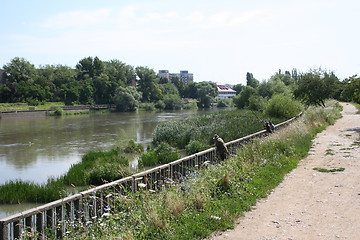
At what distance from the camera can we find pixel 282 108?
38.5m

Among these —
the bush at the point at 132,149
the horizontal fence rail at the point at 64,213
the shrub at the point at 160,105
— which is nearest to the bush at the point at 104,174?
the horizontal fence rail at the point at 64,213

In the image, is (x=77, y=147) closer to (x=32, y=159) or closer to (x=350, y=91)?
(x=32, y=159)

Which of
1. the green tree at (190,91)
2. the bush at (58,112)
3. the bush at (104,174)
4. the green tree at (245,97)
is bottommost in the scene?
the bush at (104,174)

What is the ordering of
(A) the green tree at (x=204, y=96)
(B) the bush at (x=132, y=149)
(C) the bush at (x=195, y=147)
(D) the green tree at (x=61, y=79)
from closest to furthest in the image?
(C) the bush at (x=195, y=147), (B) the bush at (x=132, y=149), (D) the green tree at (x=61, y=79), (A) the green tree at (x=204, y=96)

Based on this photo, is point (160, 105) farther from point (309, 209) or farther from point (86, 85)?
point (309, 209)

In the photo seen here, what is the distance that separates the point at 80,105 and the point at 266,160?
85.2 meters

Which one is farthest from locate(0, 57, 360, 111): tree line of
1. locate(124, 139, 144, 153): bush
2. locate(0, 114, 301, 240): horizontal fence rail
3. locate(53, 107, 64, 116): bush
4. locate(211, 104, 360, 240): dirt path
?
locate(0, 114, 301, 240): horizontal fence rail

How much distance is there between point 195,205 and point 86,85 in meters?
97.7

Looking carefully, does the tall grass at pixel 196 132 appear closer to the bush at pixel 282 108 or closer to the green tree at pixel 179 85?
the bush at pixel 282 108

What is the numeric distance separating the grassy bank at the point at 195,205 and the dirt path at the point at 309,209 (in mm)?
330

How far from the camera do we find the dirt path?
6688 millimetres

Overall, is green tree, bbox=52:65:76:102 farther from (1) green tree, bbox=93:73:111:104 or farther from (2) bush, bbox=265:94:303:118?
(2) bush, bbox=265:94:303:118

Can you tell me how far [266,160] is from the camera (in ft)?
42.4

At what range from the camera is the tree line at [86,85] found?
89.6 m
